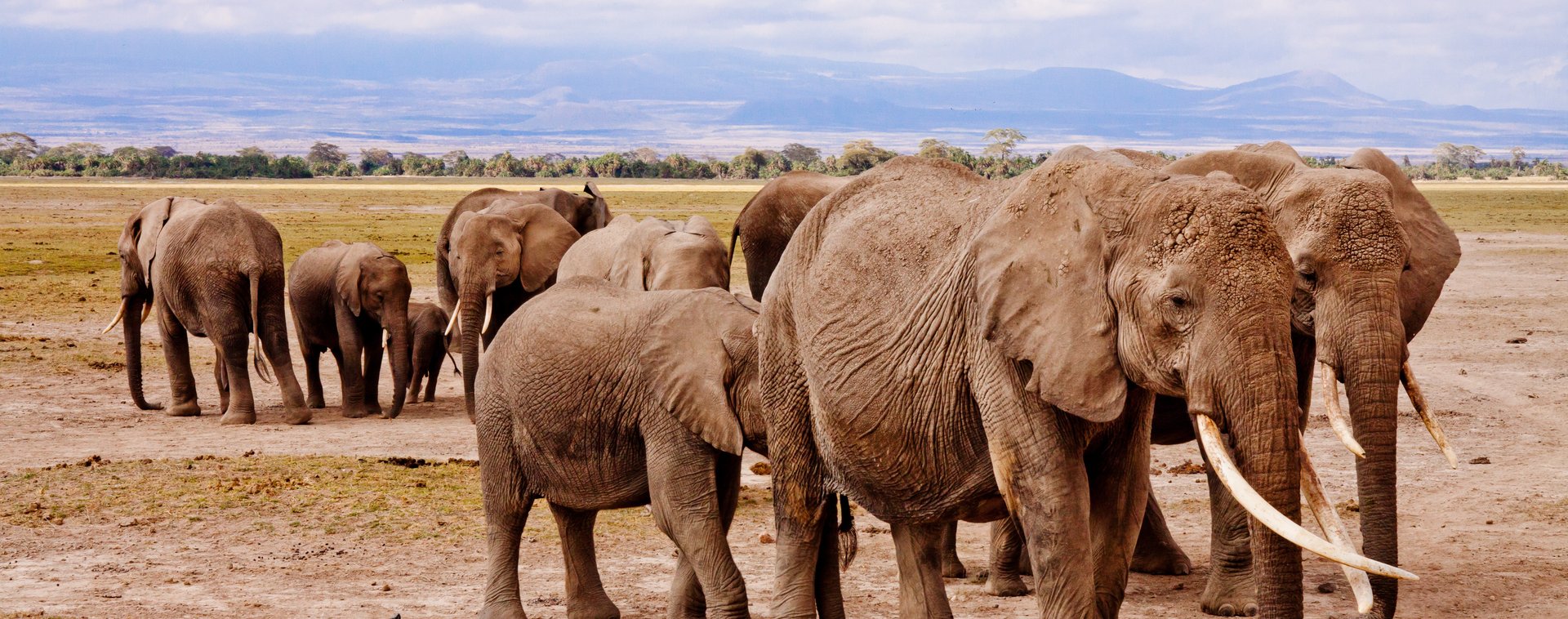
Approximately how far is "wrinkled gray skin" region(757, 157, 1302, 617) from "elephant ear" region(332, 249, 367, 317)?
905 cm

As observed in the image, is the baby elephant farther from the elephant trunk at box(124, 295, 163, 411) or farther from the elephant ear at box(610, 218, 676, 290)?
the elephant trunk at box(124, 295, 163, 411)

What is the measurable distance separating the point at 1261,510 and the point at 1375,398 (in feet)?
8.06

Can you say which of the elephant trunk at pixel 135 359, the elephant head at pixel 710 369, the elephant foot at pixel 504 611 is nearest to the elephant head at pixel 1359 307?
the elephant head at pixel 710 369

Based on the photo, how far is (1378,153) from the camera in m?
8.02

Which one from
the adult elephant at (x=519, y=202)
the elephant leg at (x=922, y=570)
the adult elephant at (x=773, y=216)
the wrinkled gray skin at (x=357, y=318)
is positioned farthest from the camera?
the adult elephant at (x=519, y=202)

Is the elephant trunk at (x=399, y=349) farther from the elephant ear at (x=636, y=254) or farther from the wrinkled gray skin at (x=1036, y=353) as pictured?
the wrinkled gray skin at (x=1036, y=353)

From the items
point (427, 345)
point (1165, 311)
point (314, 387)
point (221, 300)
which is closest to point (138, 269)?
point (221, 300)

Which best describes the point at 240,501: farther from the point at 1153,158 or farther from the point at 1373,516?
the point at 1373,516

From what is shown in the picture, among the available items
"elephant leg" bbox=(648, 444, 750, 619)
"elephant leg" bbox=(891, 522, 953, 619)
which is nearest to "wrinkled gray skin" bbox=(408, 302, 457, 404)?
"elephant leg" bbox=(648, 444, 750, 619)

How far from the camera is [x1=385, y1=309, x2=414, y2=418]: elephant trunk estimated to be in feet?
44.7

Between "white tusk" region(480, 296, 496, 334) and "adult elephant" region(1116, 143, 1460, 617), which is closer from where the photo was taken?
"adult elephant" region(1116, 143, 1460, 617)

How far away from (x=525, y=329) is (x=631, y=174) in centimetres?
11086

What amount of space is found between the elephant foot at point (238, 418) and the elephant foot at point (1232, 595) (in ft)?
28.0

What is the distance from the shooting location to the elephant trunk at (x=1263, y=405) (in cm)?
379
